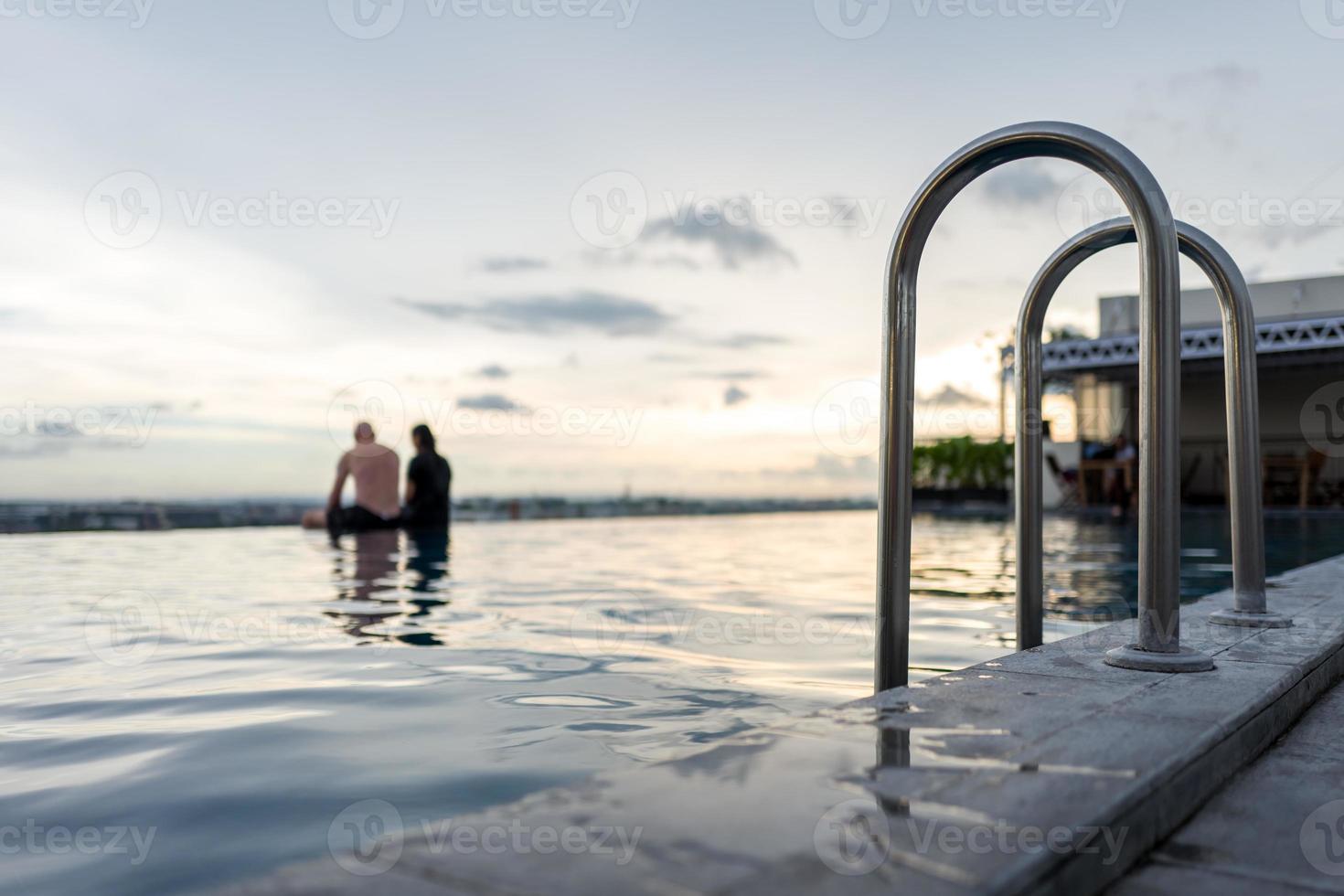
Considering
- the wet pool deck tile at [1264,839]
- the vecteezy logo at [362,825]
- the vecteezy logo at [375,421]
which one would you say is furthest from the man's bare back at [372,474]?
the wet pool deck tile at [1264,839]

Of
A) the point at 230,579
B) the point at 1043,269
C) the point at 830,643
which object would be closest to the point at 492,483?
the point at 230,579

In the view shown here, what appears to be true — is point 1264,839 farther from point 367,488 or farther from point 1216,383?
point 1216,383

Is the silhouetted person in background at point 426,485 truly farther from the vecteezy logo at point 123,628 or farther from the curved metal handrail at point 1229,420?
the curved metal handrail at point 1229,420

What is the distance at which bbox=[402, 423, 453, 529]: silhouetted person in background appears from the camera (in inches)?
406

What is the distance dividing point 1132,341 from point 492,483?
11690mm

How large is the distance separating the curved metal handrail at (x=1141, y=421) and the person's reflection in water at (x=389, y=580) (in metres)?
2.05

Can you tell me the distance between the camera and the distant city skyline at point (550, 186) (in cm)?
675

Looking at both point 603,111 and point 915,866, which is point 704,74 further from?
point 915,866

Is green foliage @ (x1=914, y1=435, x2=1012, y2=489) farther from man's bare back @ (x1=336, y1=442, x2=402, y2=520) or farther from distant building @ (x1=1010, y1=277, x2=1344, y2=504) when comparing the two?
man's bare back @ (x1=336, y1=442, x2=402, y2=520)

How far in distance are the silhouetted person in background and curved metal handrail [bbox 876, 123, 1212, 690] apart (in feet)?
29.2

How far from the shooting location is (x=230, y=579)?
568cm

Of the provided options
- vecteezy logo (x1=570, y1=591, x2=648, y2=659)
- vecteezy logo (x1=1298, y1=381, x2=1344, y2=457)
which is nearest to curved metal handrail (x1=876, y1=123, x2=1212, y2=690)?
vecteezy logo (x1=570, y1=591, x2=648, y2=659)

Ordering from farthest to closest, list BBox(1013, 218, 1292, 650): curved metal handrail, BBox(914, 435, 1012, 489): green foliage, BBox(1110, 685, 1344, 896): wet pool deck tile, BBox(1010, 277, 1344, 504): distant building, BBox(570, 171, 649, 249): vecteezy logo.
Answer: BBox(914, 435, 1012, 489): green foliage
BBox(1010, 277, 1344, 504): distant building
BBox(570, 171, 649, 249): vecteezy logo
BBox(1013, 218, 1292, 650): curved metal handrail
BBox(1110, 685, 1344, 896): wet pool deck tile

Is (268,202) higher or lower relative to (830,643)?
higher
